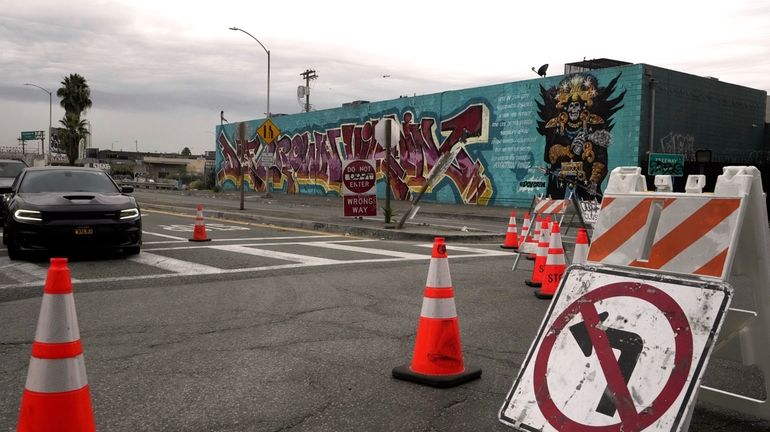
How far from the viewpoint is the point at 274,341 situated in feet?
17.7

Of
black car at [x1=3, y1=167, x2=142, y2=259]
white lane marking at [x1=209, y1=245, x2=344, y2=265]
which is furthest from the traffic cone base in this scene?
black car at [x1=3, y1=167, x2=142, y2=259]

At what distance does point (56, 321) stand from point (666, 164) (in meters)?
23.2

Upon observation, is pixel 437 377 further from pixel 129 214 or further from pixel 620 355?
pixel 129 214

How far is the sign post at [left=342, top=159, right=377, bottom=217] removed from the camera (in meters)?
16.9

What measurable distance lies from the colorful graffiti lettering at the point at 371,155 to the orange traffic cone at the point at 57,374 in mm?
19462

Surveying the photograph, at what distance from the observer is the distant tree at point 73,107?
75250 mm

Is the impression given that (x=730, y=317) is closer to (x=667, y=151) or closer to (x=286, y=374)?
(x=286, y=374)

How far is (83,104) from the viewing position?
252ft

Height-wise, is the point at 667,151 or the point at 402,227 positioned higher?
the point at 667,151

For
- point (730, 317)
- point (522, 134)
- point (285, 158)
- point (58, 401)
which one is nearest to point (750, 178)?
point (730, 317)

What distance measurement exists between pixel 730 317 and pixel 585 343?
33.4 inches

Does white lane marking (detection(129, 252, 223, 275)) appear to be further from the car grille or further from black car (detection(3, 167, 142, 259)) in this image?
the car grille

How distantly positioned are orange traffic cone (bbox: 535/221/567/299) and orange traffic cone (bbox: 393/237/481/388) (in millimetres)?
3118

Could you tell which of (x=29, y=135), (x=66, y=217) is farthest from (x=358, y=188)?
(x=29, y=135)
